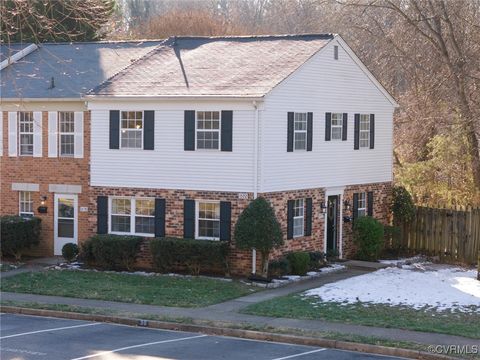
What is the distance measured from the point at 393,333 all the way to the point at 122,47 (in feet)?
60.9

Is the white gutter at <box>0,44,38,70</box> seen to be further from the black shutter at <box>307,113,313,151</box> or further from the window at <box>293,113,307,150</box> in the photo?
the black shutter at <box>307,113,313,151</box>

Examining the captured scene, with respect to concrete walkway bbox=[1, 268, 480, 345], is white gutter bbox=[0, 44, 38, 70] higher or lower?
higher

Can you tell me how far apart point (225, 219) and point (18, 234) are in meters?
7.04

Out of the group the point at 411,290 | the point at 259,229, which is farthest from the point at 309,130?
the point at 411,290

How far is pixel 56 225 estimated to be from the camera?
29844 mm

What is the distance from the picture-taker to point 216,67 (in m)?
28.0

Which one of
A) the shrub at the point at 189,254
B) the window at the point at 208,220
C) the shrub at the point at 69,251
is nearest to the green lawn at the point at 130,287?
the shrub at the point at 189,254

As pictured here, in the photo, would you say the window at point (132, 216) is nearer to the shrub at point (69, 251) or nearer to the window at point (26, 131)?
the shrub at point (69, 251)

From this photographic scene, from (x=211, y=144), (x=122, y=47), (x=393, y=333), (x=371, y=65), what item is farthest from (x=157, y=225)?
(x=371, y=65)

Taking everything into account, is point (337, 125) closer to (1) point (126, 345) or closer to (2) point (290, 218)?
(2) point (290, 218)

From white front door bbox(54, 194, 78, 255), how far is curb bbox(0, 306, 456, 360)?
836 centimetres

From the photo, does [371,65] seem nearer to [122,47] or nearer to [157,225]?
[122,47]

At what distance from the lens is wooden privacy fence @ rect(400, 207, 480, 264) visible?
98.3 ft

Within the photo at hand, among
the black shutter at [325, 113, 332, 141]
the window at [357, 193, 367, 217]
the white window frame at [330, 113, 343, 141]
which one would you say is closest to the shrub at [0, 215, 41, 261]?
the black shutter at [325, 113, 332, 141]
